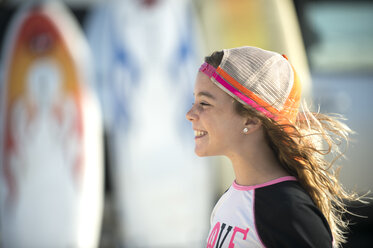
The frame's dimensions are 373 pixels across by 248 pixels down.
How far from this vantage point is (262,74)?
120 cm

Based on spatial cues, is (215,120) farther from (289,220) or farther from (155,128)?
(155,128)

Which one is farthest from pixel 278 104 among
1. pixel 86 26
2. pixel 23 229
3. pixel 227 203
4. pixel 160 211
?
pixel 86 26

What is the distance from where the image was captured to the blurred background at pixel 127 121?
13.6ft

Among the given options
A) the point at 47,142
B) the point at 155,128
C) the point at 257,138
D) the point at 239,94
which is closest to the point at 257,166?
the point at 257,138

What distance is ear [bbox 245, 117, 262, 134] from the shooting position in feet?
4.10

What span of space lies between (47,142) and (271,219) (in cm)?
339

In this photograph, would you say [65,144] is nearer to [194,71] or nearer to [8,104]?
[8,104]

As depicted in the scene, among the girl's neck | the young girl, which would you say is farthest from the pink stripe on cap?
the girl's neck

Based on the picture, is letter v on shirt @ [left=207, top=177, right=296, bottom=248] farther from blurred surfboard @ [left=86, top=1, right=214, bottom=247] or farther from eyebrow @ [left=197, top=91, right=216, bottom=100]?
blurred surfboard @ [left=86, top=1, right=214, bottom=247]

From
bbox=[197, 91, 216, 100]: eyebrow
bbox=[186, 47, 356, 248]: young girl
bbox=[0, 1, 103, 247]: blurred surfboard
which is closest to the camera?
bbox=[186, 47, 356, 248]: young girl

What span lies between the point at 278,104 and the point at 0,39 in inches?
204

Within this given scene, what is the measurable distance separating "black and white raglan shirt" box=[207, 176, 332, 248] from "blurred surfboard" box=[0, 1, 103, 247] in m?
3.06

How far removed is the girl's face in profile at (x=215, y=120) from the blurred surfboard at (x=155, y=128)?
287 centimetres

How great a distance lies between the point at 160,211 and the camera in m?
4.12
